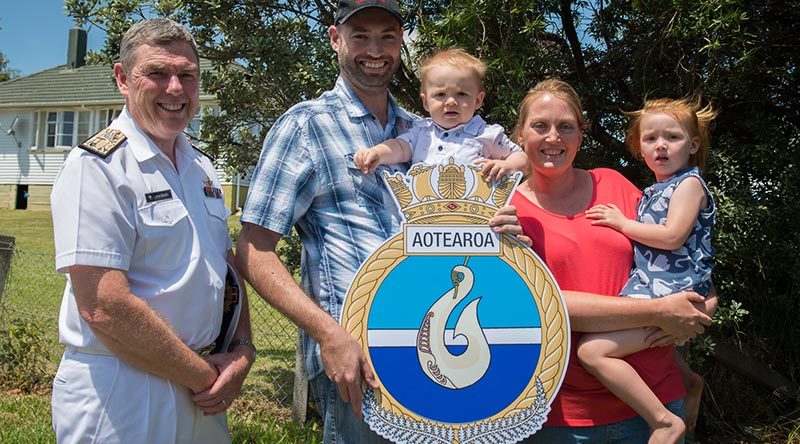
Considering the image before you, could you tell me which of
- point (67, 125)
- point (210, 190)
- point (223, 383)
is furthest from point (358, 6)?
point (67, 125)

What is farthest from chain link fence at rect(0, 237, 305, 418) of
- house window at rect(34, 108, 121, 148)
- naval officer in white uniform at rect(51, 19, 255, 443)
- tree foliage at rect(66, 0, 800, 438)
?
house window at rect(34, 108, 121, 148)

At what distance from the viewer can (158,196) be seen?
2.15 meters

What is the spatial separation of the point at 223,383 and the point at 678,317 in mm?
1469

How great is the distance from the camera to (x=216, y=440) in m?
2.41

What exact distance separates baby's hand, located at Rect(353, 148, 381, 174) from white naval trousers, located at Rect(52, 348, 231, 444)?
894 millimetres

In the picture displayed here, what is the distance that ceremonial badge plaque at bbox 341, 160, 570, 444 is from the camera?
6.92 feet

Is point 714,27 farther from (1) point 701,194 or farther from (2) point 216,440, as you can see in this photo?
(2) point 216,440

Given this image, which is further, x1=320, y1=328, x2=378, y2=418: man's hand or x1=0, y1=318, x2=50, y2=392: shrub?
x1=0, y1=318, x2=50, y2=392: shrub

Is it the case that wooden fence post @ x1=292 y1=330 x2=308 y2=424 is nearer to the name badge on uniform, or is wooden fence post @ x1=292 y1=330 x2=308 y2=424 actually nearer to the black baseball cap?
the name badge on uniform

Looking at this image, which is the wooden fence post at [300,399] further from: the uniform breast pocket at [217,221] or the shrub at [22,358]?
the uniform breast pocket at [217,221]

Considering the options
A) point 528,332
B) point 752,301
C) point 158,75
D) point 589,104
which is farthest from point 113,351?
point 752,301

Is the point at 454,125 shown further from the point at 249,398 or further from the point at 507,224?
the point at 249,398

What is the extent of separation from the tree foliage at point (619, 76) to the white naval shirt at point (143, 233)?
1903 mm

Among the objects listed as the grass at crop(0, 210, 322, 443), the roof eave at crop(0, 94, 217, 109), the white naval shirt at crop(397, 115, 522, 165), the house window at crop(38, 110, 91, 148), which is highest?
the roof eave at crop(0, 94, 217, 109)
